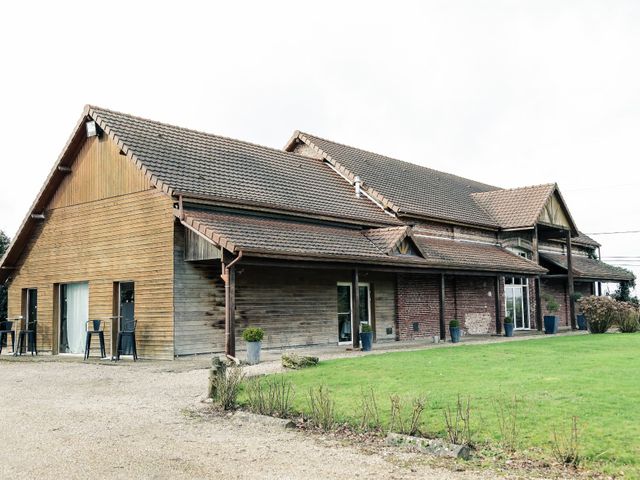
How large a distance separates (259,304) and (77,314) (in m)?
5.97

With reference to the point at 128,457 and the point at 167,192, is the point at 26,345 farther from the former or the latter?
the point at 128,457

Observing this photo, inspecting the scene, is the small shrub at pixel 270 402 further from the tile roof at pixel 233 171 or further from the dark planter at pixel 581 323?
the dark planter at pixel 581 323

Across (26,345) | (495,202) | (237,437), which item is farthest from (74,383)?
(495,202)

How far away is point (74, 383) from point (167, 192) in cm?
567

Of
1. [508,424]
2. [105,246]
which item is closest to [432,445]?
[508,424]

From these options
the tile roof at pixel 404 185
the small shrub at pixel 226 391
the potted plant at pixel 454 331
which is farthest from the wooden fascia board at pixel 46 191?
the potted plant at pixel 454 331

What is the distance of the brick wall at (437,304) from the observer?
23516 mm

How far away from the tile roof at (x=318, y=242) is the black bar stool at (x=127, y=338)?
3.46 meters

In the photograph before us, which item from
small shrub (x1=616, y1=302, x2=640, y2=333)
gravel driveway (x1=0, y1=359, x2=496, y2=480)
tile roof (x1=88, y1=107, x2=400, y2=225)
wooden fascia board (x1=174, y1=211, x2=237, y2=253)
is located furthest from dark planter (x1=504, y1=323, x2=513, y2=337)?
gravel driveway (x1=0, y1=359, x2=496, y2=480)

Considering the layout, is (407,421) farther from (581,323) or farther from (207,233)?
(581,323)

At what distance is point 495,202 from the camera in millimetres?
31219

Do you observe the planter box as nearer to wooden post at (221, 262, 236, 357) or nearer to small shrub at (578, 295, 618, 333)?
wooden post at (221, 262, 236, 357)

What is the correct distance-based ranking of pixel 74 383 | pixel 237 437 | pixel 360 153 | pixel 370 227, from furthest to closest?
pixel 360 153 < pixel 370 227 < pixel 74 383 < pixel 237 437

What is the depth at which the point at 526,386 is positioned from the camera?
10195 mm
